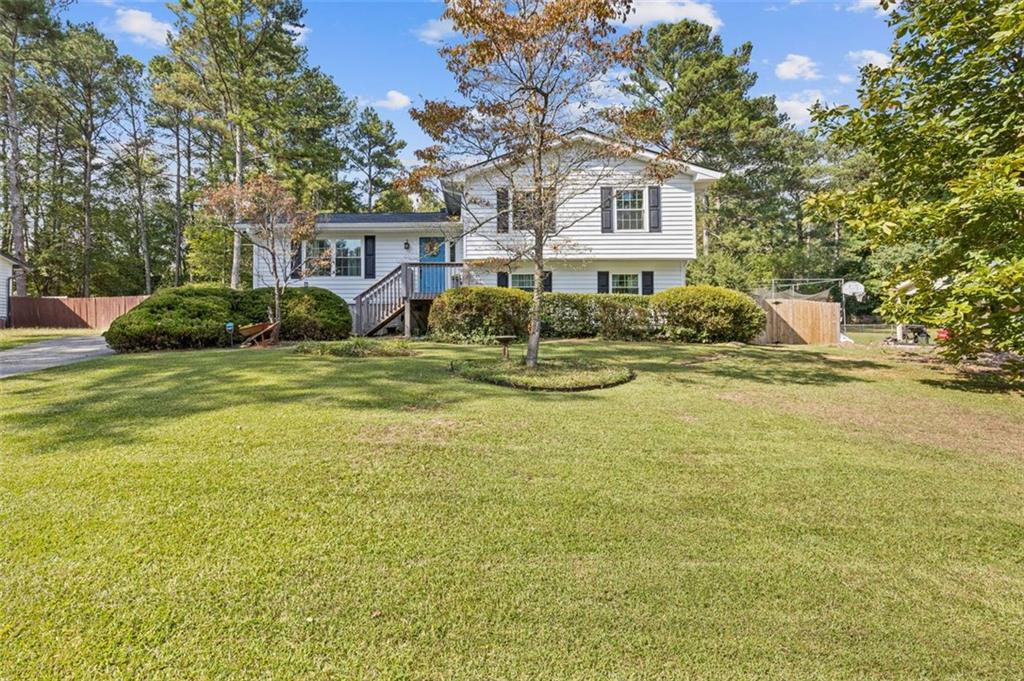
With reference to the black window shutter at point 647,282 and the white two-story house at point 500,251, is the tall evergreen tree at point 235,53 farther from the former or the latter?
the black window shutter at point 647,282

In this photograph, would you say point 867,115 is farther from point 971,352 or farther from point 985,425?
point 985,425

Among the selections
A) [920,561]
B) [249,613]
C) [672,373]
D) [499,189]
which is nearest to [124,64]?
[499,189]

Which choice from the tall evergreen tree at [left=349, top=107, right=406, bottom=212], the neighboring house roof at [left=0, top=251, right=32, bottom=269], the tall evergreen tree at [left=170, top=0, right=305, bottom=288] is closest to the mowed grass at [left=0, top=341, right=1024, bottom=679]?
→ the tall evergreen tree at [left=170, top=0, right=305, bottom=288]

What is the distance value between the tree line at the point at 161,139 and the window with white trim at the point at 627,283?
1281 centimetres

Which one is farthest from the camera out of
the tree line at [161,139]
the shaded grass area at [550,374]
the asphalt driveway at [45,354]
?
the tree line at [161,139]

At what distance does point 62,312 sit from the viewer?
69.3ft

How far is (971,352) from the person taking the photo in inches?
309

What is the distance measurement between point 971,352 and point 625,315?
25.3 ft

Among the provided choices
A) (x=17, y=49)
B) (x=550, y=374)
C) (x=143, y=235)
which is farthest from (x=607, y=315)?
(x=143, y=235)

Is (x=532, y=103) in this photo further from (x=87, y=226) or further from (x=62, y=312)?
(x=87, y=226)

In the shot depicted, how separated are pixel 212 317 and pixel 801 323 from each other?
56.5ft

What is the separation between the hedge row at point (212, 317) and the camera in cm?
1080

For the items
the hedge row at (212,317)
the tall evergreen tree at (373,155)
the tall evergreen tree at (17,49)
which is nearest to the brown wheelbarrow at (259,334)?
the hedge row at (212,317)

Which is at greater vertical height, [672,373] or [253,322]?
[253,322]
